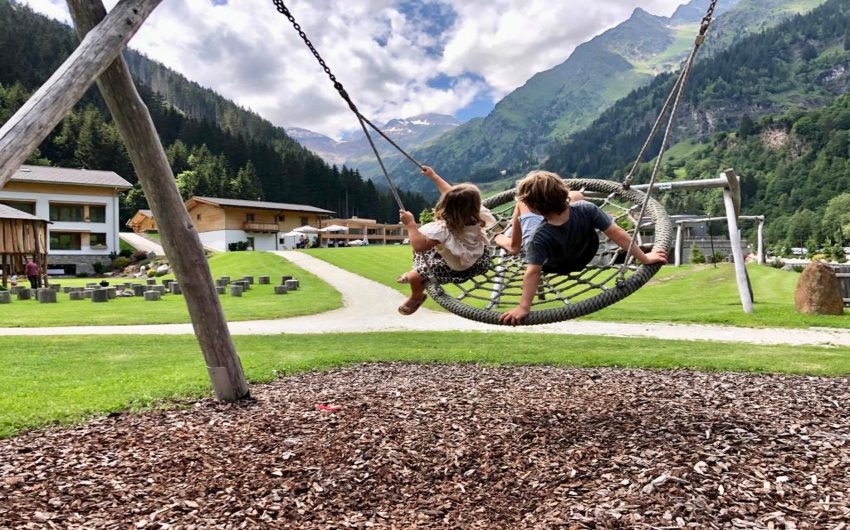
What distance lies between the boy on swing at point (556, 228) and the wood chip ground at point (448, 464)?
124 cm

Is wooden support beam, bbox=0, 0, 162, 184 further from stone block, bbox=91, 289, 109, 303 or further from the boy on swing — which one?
stone block, bbox=91, 289, 109, 303

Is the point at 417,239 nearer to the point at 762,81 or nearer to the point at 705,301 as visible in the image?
the point at 705,301

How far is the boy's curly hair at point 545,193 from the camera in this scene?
368 centimetres

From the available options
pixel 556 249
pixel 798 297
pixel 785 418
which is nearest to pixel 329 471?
pixel 556 249

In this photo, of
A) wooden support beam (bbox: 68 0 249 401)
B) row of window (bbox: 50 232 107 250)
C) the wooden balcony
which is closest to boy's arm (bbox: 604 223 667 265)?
wooden support beam (bbox: 68 0 249 401)

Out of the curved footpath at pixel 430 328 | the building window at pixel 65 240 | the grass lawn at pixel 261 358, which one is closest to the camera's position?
the grass lawn at pixel 261 358

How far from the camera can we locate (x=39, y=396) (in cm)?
552

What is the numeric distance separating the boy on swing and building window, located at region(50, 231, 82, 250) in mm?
42656

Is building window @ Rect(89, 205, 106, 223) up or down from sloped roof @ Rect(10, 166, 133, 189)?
down

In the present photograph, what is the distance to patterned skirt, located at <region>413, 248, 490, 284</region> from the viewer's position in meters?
4.30

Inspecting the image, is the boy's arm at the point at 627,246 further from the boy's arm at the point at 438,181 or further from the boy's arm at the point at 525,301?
the boy's arm at the point at 438,181

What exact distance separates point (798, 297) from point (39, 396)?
46.7 feet

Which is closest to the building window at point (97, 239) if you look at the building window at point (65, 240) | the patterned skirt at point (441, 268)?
the building window at point (65, 240)

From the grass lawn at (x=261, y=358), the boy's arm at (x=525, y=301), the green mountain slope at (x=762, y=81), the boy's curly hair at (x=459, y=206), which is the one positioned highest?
the green mountain slope at (x=762, y=81)
